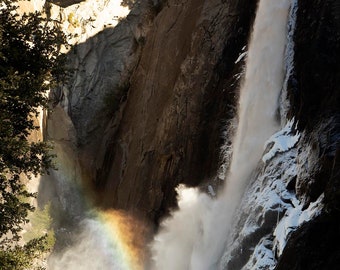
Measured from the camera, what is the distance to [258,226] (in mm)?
12586

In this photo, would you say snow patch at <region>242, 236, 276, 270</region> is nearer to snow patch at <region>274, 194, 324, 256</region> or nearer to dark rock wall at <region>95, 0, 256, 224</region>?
snow patch at <region>274, 194, 324, 256</region>

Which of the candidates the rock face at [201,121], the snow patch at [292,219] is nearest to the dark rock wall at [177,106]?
the rock face at [201,121]

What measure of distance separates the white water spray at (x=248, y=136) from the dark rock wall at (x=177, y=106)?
1335 millimetres

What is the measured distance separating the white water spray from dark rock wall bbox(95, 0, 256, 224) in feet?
4.38

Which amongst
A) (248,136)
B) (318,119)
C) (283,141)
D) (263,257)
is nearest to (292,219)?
(263,257)

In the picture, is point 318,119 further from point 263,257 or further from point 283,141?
point 263,257

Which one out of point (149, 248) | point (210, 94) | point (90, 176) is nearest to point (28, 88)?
point (210, 94)

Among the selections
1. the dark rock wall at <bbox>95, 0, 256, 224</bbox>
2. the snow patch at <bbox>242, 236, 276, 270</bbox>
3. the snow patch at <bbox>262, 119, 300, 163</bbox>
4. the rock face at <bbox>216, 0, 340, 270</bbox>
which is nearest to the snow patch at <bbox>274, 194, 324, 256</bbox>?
the rock face at <bbox>216, 0, 340, 270</bbox>

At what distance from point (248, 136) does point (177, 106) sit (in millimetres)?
6689

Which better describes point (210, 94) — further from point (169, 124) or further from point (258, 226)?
point (258, 226)

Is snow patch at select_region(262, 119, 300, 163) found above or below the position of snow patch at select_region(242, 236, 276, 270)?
above

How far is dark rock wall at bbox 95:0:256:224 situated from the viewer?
880 inches

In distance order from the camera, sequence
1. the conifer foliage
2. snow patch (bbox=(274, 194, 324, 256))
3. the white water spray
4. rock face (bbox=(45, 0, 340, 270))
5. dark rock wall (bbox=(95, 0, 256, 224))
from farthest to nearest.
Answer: dark rock wall (bbox=(95, 0, 256, 224)) → the white water spray → rock face (bbox=(45, 0, 340, 270)) → snow patch (bbox=(274, 194, 324, 256)) → the conifer foliage

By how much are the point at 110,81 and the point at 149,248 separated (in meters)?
11.8
